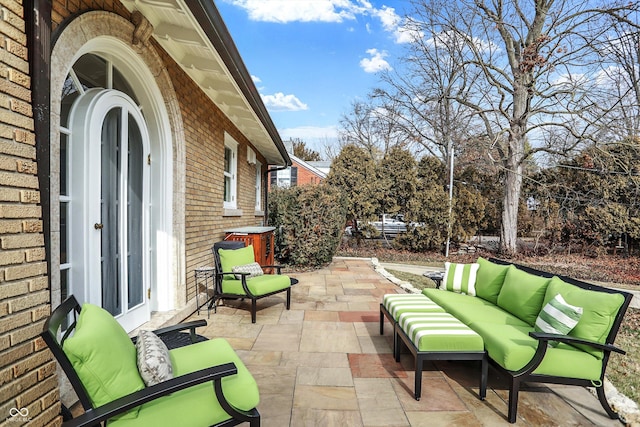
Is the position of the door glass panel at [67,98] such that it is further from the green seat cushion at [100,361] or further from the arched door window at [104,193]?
the green seat cushion at [100,361]

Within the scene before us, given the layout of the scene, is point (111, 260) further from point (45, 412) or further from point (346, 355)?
point (346, 355)

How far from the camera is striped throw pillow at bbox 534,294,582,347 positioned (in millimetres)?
2361

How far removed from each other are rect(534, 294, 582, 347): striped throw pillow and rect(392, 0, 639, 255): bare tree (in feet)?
27.0

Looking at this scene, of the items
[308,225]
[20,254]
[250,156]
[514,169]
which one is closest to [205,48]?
[20,254]

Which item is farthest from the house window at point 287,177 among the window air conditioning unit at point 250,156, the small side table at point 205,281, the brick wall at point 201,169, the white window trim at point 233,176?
the small side table at point 205,281

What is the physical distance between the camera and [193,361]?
2076 mm

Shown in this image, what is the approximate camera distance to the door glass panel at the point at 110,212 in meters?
2.78

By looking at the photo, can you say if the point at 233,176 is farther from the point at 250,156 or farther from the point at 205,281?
the point at 205,281

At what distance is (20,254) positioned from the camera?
1675 mm

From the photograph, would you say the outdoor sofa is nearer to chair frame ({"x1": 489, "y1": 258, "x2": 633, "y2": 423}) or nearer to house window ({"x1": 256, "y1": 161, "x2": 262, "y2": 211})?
chair frame ({"x1": 489, "y1": 258, "x2": 633, "y2": 423})

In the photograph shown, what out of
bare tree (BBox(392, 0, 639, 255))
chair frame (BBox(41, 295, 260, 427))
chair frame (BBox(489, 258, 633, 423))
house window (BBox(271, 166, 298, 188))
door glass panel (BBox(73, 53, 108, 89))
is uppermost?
bare tree (BBox(392, 0, 639, 255))

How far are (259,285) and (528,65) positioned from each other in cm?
951

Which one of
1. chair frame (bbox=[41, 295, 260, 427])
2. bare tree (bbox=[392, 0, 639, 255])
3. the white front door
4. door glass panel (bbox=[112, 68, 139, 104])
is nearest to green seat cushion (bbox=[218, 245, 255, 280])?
the white front door

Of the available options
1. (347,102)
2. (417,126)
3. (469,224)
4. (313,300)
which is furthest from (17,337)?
(347,102)
